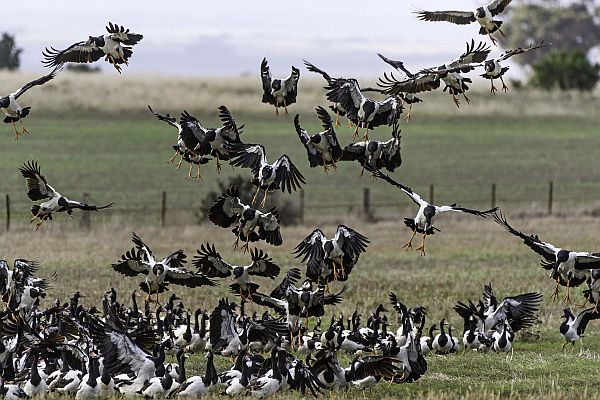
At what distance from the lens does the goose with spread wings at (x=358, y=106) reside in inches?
560

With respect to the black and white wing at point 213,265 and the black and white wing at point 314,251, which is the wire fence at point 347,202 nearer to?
the black and white wing at point 213,265

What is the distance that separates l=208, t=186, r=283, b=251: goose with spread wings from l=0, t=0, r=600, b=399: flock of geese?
0.04ft

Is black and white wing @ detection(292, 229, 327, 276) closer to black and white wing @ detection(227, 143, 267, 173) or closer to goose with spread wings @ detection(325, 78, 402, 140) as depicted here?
black and white wing @ detection(227, 143, 267, 173)

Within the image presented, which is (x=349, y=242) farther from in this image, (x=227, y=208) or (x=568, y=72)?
(x=568, y=72)

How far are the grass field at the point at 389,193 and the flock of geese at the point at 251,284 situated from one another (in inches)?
23.1

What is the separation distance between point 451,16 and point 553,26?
104863mm

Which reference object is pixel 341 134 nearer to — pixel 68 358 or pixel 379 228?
pixel 379 228

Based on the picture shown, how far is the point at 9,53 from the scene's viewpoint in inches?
834

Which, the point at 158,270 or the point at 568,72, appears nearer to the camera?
the point at 158,270

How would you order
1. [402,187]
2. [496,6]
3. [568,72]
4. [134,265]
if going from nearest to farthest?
[402,187] < [134,265] < [496,6] < [568,72]

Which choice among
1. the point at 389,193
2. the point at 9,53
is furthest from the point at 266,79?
the point at 389,193

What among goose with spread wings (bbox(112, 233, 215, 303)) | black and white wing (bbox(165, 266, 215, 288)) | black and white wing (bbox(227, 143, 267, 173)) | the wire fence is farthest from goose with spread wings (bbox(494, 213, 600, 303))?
the wire fence

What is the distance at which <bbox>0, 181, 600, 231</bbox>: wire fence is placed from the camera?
35594mm

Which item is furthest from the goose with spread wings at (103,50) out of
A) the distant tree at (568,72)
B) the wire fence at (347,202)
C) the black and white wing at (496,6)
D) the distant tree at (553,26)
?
the distant tree at (553,26)
